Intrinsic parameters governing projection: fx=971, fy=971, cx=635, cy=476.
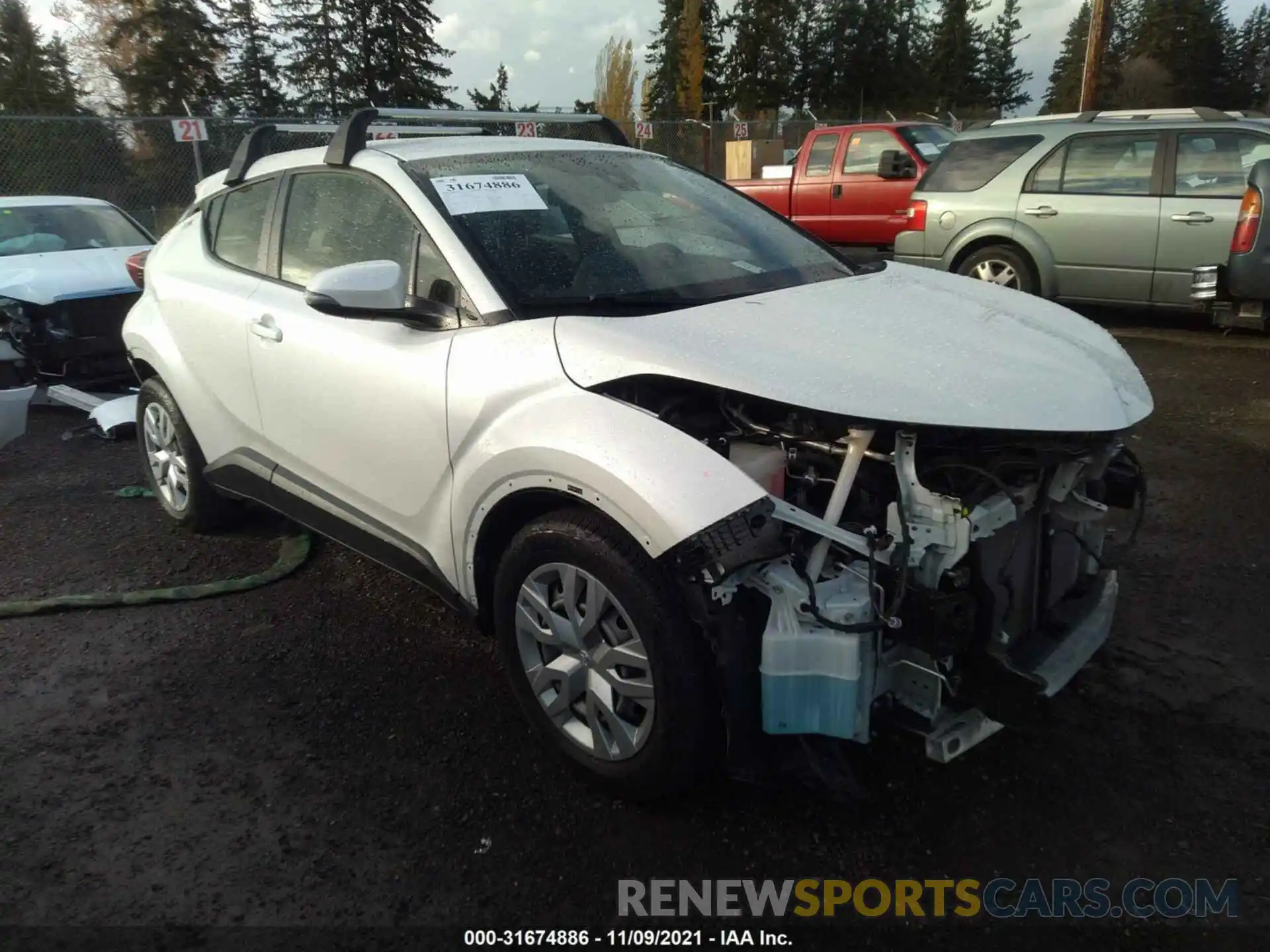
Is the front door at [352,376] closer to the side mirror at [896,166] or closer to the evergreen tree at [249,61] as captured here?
the side mirror at [896,166]

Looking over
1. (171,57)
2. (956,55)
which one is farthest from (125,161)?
(956,55)

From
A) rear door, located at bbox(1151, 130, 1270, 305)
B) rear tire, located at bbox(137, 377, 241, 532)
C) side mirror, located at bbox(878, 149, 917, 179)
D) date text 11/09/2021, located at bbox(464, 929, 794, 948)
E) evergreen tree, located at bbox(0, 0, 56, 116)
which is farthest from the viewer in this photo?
evergreen tree, located at bbox(0, 0, 56, 116)

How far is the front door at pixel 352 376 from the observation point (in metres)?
3.00

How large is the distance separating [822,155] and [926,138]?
1.31 m

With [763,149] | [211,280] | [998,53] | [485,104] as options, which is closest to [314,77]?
[485,104]

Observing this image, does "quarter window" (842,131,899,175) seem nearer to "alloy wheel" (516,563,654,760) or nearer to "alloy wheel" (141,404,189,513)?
"alloy wheel" (141,404,189,513)

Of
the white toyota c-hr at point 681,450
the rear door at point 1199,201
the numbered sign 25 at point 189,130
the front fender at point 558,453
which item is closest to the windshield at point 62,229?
the numbered sign 25 at point 189,130

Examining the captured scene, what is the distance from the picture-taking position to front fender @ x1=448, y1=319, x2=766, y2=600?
7.59ft

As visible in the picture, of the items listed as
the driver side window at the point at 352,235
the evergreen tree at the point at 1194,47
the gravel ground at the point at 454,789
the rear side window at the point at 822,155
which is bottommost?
the gravel ground at the point at 454,789

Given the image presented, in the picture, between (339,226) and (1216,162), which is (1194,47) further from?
(339,226)

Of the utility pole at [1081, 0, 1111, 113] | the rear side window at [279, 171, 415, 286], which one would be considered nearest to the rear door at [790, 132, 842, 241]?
the utility pole at [1081, 0, 1111, 113]

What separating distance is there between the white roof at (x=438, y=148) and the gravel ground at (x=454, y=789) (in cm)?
174

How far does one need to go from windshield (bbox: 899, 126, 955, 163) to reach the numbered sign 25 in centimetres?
901

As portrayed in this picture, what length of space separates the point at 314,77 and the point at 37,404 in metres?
34.6
